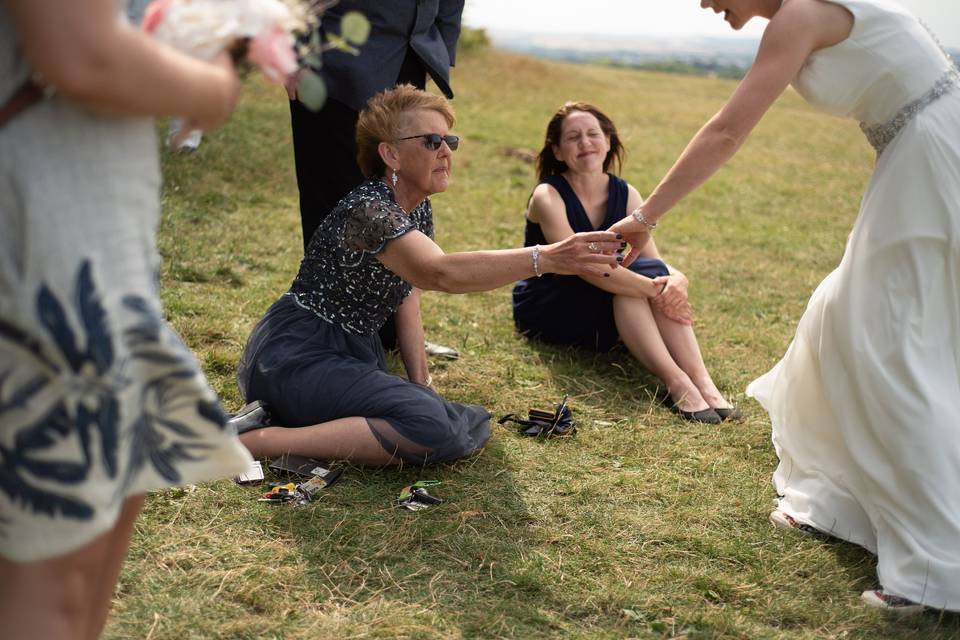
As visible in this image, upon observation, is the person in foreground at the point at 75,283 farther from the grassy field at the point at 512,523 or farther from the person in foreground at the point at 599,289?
the person in foreground at the point at 599,289

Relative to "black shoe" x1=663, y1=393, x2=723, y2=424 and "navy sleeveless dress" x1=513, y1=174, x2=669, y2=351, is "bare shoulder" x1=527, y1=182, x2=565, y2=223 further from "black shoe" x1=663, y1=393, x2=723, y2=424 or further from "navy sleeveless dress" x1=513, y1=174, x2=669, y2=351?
"black shoe" x1=663, y1=393, x2=723, y2=424

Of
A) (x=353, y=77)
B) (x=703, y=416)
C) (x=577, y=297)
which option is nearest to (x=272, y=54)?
(x=353, y=77)

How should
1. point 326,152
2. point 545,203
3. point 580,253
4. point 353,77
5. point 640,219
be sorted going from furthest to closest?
point 545,203 < point 326,152 < point 353,77 < point 640,219 < point 580,253

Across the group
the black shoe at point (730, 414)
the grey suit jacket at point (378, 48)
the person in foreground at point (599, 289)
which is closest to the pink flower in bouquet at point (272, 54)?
the grey suit jacket at point (378, 48)

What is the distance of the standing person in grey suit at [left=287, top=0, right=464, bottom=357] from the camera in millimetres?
4324

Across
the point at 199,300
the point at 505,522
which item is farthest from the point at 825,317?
the point at 199,300

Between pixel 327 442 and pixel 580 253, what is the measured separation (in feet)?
3.71

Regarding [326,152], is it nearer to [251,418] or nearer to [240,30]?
[251,418]

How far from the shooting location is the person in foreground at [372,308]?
340cm

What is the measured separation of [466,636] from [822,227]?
732cm

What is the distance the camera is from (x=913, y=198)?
3006 mm

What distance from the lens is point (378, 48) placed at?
436 cm

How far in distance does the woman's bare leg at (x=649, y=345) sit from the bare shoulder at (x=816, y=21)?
185 cm

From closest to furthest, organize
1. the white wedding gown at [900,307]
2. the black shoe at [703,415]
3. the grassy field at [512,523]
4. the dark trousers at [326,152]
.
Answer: the grassy field at [512,523] → the white wedding gown at [900,307] → the black shoe at [703,415] → the dark trousers at [326,152]
